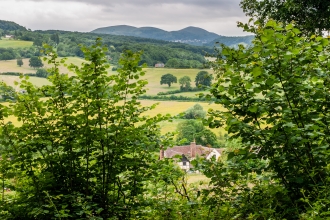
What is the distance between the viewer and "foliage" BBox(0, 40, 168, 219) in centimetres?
204

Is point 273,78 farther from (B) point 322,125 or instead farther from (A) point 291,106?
(B) point 322,125

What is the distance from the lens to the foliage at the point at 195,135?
2.73 metres

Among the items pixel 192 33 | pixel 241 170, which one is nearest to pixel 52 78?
pixel 241 170

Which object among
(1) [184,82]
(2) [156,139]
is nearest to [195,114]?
(2) [156,139]

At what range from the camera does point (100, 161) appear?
7.34 feet

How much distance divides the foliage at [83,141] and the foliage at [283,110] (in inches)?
25.9

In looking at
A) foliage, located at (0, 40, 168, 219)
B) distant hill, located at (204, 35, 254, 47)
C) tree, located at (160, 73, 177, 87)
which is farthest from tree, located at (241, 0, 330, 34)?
foliage, located at (0, 40, 168, 219)

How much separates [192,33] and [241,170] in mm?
22935

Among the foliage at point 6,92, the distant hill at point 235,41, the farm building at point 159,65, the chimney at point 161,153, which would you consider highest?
the distant hill at point 235,41

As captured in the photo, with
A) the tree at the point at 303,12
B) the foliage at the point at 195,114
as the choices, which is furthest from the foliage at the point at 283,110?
the tree at the point at 303,12

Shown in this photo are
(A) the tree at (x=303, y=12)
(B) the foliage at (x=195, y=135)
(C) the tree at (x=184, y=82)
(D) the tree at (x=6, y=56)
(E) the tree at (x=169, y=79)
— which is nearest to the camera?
(B) the foliage at (x=195, y=135)

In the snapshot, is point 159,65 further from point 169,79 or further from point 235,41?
point 235,41

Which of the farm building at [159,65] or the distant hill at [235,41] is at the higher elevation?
the distant hill at [235,41]

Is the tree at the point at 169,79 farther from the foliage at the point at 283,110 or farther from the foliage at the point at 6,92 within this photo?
the foliage at the point at 283,110
